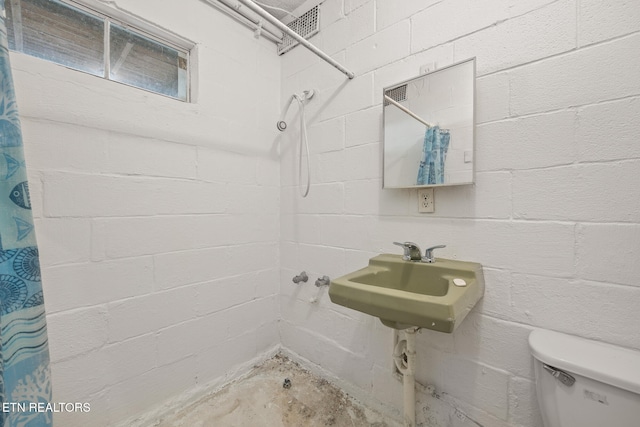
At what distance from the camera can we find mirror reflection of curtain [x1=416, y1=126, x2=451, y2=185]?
104 cm

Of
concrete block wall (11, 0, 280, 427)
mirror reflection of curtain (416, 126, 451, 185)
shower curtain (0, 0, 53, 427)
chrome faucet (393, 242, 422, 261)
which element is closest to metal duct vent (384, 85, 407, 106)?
mirror reflection of curtain (416, 126, 451, 185)

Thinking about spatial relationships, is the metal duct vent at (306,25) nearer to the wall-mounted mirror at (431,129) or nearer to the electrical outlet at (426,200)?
the wall-mounted mirror at (431,129)

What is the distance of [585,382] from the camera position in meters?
0.70

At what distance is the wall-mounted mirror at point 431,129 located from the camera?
39.0 inches

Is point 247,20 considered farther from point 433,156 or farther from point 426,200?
point 426,200

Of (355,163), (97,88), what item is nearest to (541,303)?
(355,163)

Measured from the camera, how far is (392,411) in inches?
48.3

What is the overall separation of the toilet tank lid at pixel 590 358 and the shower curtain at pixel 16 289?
4.99 feet

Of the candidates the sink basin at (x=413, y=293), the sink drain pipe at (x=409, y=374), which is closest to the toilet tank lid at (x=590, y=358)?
the sink basin at (x=413, y=293)

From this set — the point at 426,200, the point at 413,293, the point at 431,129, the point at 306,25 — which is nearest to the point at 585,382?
the point at 413,293

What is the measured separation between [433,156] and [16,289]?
1.46m

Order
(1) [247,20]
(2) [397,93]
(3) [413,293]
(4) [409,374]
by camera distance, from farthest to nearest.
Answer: (1) [247,20]
(2) [397,93]
(4) [409,374]
(3) [413,293]

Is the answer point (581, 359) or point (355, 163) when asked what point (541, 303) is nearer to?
point (581, 359)

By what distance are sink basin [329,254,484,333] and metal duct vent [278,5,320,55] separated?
1.35 meters
